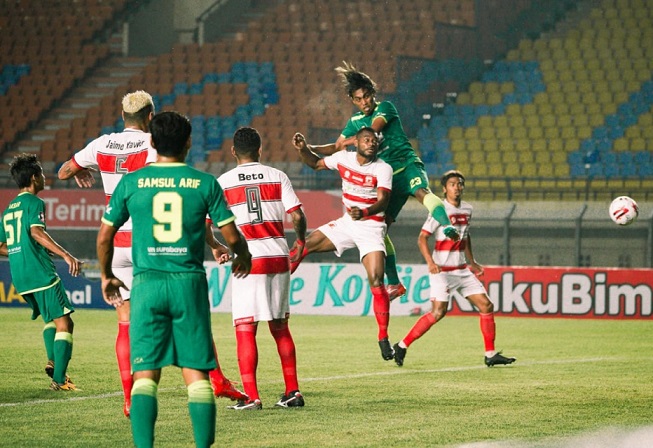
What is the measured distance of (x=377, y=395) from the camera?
8.81 metres

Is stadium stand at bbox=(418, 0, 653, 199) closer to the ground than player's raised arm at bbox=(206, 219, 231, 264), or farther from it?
farther from it

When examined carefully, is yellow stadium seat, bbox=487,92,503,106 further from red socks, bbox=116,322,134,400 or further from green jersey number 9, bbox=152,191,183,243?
green jersey number 9, bbox=152,191,183,243

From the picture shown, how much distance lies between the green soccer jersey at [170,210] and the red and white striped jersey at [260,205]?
227 cm

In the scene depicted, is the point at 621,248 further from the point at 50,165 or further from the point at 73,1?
the point at 73,1

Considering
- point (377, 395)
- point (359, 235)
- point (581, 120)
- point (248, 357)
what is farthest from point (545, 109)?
point (248, 357)

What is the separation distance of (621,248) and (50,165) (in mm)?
13342

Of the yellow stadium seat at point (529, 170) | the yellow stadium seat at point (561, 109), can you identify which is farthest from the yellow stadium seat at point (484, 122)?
the yellow stadium seat at point (529, 170)

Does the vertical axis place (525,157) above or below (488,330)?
above

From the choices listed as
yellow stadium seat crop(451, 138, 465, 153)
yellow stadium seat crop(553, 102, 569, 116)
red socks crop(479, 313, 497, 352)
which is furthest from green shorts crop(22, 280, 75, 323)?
yellow stadium seat crop(553, 102, 569, 116)

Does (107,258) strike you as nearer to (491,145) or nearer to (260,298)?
(260,298)

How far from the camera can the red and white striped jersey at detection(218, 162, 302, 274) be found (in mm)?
7941

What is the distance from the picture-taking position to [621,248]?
20.4 metres

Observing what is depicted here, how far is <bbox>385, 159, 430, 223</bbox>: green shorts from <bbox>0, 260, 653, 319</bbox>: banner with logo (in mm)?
8194

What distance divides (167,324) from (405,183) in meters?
5.57
